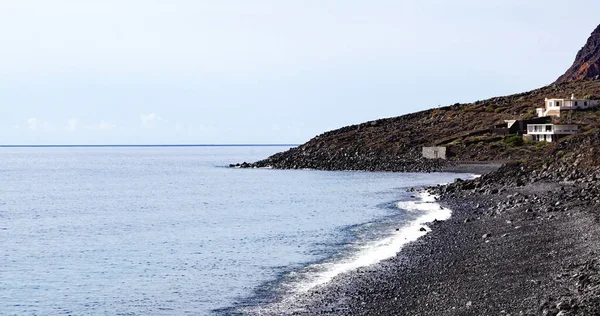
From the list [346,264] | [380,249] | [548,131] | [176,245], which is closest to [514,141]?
[548,131]

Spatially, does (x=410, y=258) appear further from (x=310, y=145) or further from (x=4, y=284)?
(x=310, y=145)

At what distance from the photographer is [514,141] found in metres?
126

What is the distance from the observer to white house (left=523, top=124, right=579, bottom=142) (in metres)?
127

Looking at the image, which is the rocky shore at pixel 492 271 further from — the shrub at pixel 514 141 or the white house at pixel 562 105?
the white house at pixel 562 105

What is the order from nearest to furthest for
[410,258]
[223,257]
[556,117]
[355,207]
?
[410,258], [223,257], [355,207], [556,117]

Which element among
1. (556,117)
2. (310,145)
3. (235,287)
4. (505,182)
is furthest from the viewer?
(310,145)

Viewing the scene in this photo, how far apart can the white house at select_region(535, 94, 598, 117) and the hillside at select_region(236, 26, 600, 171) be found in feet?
7.93

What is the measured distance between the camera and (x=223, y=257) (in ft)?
115

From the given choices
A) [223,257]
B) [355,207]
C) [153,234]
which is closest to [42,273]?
[223,257]

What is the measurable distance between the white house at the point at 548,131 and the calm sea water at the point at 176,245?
192 feet

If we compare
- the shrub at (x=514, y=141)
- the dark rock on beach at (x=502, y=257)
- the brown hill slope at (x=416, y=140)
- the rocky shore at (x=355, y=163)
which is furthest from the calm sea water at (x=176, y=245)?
the shrub at (x=514, y=141)

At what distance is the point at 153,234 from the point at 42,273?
1336 cm

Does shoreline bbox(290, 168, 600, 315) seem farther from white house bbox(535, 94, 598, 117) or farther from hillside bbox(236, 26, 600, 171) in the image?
white house bbox(535, 94, 598, 117)

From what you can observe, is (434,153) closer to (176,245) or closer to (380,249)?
(176,245)
